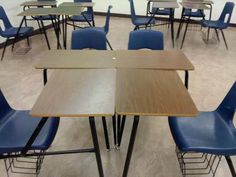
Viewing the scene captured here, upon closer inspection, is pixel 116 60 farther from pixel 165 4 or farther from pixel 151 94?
pixel 165 4

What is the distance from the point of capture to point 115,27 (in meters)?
6.14

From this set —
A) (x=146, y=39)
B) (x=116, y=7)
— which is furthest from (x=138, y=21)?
(x=116, y=7)

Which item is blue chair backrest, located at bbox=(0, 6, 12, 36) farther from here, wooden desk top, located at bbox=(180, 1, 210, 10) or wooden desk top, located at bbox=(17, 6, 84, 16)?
wooden desk top, located at bbox=(180, 1, 210, 10)

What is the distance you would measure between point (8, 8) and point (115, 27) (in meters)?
2.58

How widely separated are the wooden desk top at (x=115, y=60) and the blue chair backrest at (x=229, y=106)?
0.33 m

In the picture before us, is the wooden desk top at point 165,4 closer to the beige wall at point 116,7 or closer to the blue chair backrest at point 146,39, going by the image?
the beige wall at point 116,7

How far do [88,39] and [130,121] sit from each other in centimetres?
99

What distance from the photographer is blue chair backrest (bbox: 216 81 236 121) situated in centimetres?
166

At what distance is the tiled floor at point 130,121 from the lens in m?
1.91

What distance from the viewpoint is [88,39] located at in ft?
8.29

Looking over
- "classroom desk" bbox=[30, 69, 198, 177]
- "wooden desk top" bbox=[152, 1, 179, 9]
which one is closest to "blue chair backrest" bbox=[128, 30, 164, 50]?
"classroom desk" bbox=[30, 69, 198, 177]

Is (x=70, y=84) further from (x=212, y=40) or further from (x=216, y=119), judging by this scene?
(x=212, y=40)

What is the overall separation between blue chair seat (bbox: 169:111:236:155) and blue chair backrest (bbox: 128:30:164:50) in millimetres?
960

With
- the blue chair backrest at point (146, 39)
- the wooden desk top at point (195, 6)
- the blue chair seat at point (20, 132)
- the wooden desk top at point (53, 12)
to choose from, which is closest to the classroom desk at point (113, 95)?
the blue chair seat at point (20, 132)
